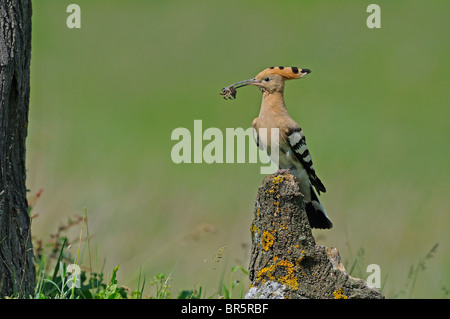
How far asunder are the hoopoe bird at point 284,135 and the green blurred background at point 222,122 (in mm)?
1821

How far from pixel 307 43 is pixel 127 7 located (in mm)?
5003

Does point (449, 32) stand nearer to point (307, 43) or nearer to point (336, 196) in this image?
point (307, 43)

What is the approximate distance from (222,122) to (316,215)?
10.6 metres

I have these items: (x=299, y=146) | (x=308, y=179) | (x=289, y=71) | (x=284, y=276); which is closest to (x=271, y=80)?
(x=289, y=71)

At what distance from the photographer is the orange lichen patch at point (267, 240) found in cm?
573

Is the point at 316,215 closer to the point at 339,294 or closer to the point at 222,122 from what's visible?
the point at 339,294

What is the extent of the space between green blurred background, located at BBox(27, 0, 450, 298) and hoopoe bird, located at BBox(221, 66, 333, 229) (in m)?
1.82

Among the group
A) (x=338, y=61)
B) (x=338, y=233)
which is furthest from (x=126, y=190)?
(x=338, y=61)

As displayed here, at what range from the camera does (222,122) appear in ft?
58.6

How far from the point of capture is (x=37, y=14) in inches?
853

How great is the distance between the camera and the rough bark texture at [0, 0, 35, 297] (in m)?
6.50

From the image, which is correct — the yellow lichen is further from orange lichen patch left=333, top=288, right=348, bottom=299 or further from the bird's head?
the bird's head

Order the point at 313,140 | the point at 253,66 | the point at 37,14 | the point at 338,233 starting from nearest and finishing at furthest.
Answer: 1. the point at 338,233
2. the point at 313,140
3. the point at 253,66
4. the point at 37,14

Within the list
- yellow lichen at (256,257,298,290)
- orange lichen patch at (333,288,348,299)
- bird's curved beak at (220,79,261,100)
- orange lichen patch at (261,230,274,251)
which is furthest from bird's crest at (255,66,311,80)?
orange lichen patch at (333,288,348,299)
